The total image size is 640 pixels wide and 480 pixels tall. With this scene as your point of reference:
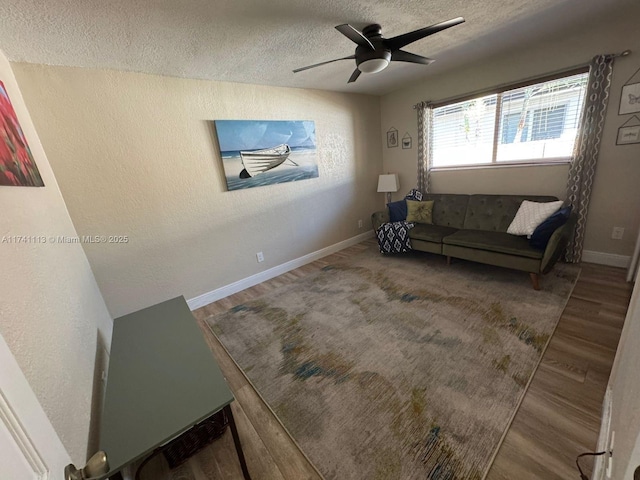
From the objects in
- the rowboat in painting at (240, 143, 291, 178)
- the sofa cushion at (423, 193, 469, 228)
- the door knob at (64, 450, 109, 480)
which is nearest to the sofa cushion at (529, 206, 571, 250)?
the sofa cushion at (423, 193, 469, 228)

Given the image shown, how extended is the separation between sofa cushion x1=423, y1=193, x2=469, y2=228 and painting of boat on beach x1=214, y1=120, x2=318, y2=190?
178 centimetres

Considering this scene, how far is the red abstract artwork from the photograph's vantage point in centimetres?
106

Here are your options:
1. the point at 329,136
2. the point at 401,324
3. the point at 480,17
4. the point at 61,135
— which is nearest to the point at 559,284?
the point at 401,324

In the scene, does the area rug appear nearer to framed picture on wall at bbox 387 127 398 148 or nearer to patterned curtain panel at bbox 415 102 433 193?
patterned curtain panel at bbox 415 102 433 193

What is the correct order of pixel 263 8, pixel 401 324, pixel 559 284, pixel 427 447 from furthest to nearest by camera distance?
pixel 559 284 → pixel 401 324 → pixel 263 8 → pixel 427 447

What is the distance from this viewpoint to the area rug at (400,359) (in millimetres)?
1271

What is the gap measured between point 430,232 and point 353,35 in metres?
2.28

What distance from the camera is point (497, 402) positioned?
56.4 inches

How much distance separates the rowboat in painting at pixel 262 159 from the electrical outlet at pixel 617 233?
11.9ft

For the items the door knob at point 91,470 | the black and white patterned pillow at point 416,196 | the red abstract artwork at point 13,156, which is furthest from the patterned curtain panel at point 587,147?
the red abstract artwork at point 13,156

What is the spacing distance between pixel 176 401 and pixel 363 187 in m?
3.84

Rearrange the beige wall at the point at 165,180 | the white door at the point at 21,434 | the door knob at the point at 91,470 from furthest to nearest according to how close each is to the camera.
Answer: the beige wall at the point at 165,180
the door knob at the point at 91,470
the white door at the point at 21,434

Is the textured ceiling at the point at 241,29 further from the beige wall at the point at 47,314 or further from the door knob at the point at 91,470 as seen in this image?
the door knob at the point at 91,470

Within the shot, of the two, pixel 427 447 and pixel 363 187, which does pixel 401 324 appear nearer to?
pixel 427 447
